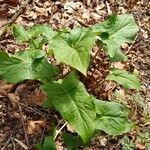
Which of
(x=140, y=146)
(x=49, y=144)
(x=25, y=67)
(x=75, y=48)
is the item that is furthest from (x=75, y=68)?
(x=140, y=146)

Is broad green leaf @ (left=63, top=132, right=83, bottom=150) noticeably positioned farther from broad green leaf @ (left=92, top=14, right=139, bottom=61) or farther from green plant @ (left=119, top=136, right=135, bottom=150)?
broad green leaf @ (left=92, top=14, right=139, bottom=61)

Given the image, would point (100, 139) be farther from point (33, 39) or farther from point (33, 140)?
point (33, 39)

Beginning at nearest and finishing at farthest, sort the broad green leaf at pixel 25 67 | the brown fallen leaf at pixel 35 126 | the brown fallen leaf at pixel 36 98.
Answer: the broad green leaf at pixel 25 67
the brown fallen leaf at pixel 35 126
the brown fallen leaf at pixel 36 98

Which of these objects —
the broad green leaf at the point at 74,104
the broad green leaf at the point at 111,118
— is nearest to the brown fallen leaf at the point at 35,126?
the broad green leaf at the point at 74,104

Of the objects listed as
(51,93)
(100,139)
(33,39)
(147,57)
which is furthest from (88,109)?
(147,57)

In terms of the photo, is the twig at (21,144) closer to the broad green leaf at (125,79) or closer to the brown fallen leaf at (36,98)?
the brown fallen leaf at (36,98)

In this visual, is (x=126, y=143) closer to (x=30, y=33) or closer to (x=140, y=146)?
(x=140, y=146)
